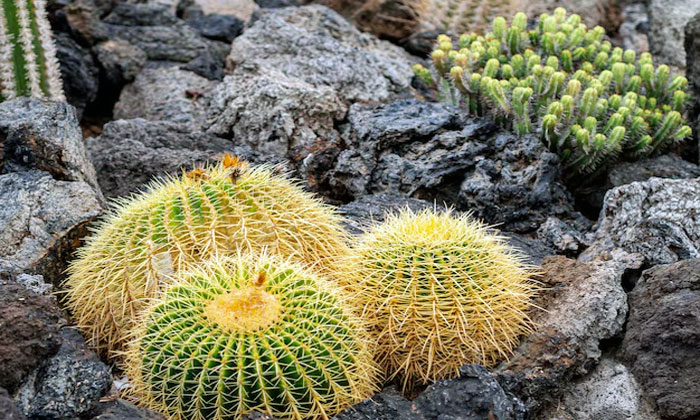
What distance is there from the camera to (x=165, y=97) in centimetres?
671

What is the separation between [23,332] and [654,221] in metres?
3.23

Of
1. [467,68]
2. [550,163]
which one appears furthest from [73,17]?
[550,163]

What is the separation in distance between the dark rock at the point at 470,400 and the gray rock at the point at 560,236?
172 cm

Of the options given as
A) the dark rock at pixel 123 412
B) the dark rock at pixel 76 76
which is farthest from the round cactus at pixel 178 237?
the dark rock at pixel 76 76

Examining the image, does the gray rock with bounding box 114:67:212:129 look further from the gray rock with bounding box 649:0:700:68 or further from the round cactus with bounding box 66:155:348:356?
the gray rock with bounding box 649:0:700:68

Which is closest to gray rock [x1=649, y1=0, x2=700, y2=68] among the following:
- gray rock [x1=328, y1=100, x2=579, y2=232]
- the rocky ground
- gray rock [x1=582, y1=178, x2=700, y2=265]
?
the rocky ground

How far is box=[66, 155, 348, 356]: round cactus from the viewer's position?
10.9ft

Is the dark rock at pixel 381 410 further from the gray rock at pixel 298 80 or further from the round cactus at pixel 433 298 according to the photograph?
the gray rock at pixel 298 80

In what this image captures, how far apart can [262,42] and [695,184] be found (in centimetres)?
411

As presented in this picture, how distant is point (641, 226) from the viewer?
4152mm

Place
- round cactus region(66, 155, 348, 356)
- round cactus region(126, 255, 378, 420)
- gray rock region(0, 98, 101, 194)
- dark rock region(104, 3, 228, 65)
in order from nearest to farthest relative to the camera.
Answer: round cactus region(126, 255, 378, 420)
round cactus region(66, 155, 348, 356)
gray rock region(0, 98, 101, 194)
dark rock region(104, 3, 228, 65)

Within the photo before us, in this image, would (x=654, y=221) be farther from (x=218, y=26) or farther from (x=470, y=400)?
(x=218, y=26)

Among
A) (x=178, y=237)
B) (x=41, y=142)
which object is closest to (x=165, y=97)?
(x=41, y=142)

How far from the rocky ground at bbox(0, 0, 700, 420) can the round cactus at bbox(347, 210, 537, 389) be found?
17cm
